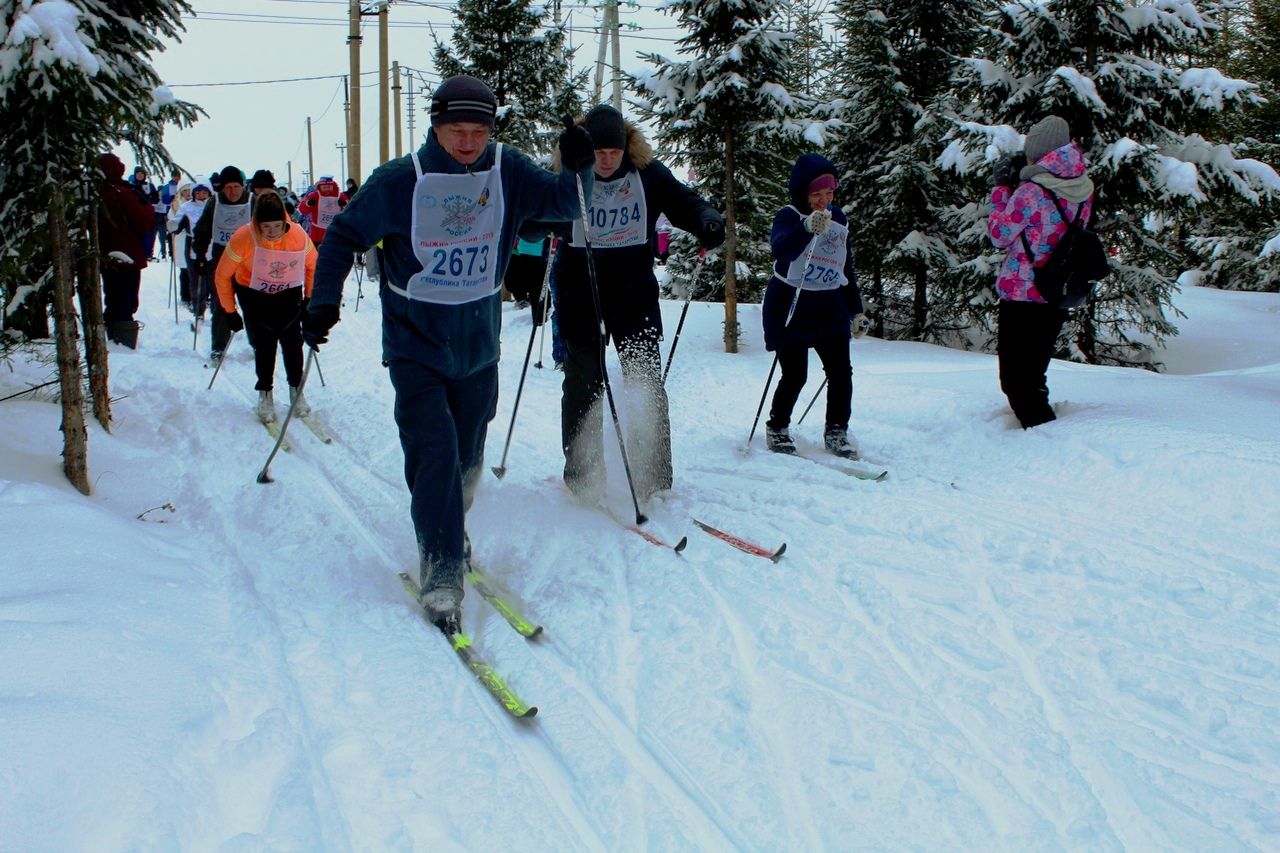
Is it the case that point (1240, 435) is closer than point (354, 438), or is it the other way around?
point (1240, 435)

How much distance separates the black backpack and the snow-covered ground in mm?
878

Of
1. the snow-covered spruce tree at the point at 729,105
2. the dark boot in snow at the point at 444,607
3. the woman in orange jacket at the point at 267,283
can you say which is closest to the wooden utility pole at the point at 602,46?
the snow-covered spruce tree at the point at 729,105

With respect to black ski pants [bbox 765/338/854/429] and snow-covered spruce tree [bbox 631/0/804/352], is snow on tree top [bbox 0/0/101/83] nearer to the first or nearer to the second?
black ski pants [bbox 765/338/854/429]

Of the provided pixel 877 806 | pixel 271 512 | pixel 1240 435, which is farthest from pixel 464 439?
pixel 1240 435

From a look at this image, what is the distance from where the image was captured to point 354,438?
23.2 ft

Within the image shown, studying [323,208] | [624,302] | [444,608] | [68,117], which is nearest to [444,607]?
[444,608]

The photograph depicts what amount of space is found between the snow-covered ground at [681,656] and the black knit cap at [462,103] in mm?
2039

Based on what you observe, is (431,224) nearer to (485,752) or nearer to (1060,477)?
(485,752)

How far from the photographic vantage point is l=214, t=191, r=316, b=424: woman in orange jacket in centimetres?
754

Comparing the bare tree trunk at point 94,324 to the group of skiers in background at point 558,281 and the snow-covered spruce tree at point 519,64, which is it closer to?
the group of skiers in background at point 558,281

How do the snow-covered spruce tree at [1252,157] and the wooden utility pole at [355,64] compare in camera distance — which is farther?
the wooden utility pole at [355,64]

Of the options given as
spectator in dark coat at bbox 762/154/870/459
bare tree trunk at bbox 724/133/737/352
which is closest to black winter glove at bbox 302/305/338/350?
spectator in dark coat at bbox 762/154/870/459

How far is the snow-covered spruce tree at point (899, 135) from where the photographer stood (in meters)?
13.7

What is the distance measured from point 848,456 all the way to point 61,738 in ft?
16.5
